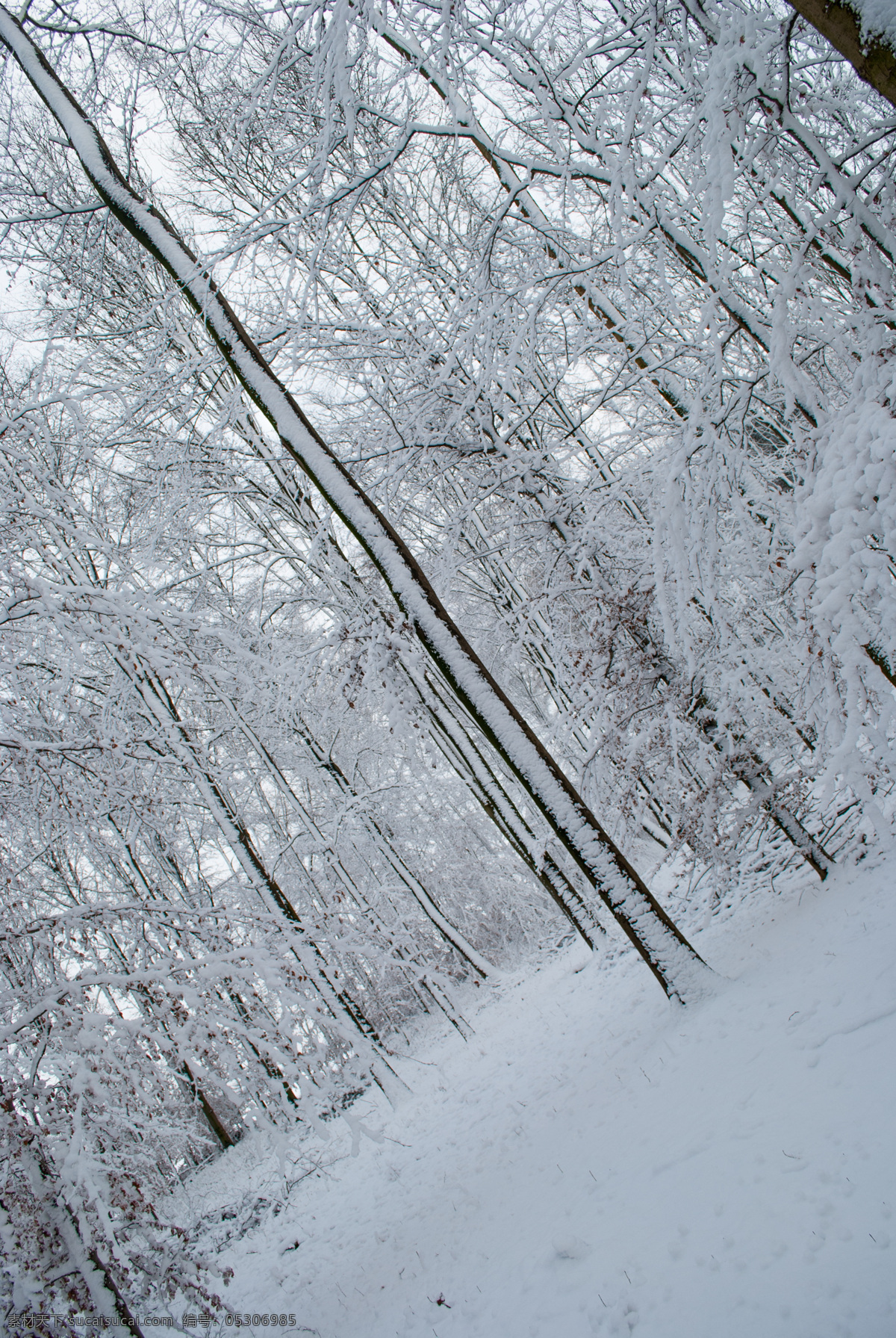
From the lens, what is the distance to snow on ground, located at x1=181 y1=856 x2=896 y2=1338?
292 centimetres

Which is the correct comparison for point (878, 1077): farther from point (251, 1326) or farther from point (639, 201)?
point (251, 1326)

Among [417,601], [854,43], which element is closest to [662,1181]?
[417,601]

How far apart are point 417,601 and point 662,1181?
4303 mm

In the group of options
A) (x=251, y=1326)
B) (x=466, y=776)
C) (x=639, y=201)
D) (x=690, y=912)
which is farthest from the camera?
(x=466, y=776)

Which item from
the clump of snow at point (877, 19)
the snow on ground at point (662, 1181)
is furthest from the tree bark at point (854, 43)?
the snow on ground at point (662, 1181)

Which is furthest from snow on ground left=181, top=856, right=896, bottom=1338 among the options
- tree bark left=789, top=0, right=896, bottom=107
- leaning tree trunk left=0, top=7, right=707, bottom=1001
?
tree bark left=789, top=0, right=896, bottom=107

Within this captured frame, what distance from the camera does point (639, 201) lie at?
319 cm

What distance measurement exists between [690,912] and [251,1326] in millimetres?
6178

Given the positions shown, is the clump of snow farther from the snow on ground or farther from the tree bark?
the snow on ground

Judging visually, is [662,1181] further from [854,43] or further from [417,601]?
[854,43]

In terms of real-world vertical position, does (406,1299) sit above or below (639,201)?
below

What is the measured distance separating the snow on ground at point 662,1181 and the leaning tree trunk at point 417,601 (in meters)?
0.83

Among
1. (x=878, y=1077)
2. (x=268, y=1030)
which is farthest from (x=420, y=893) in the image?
(x=878, y=1077)

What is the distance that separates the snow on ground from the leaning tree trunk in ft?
2.74
